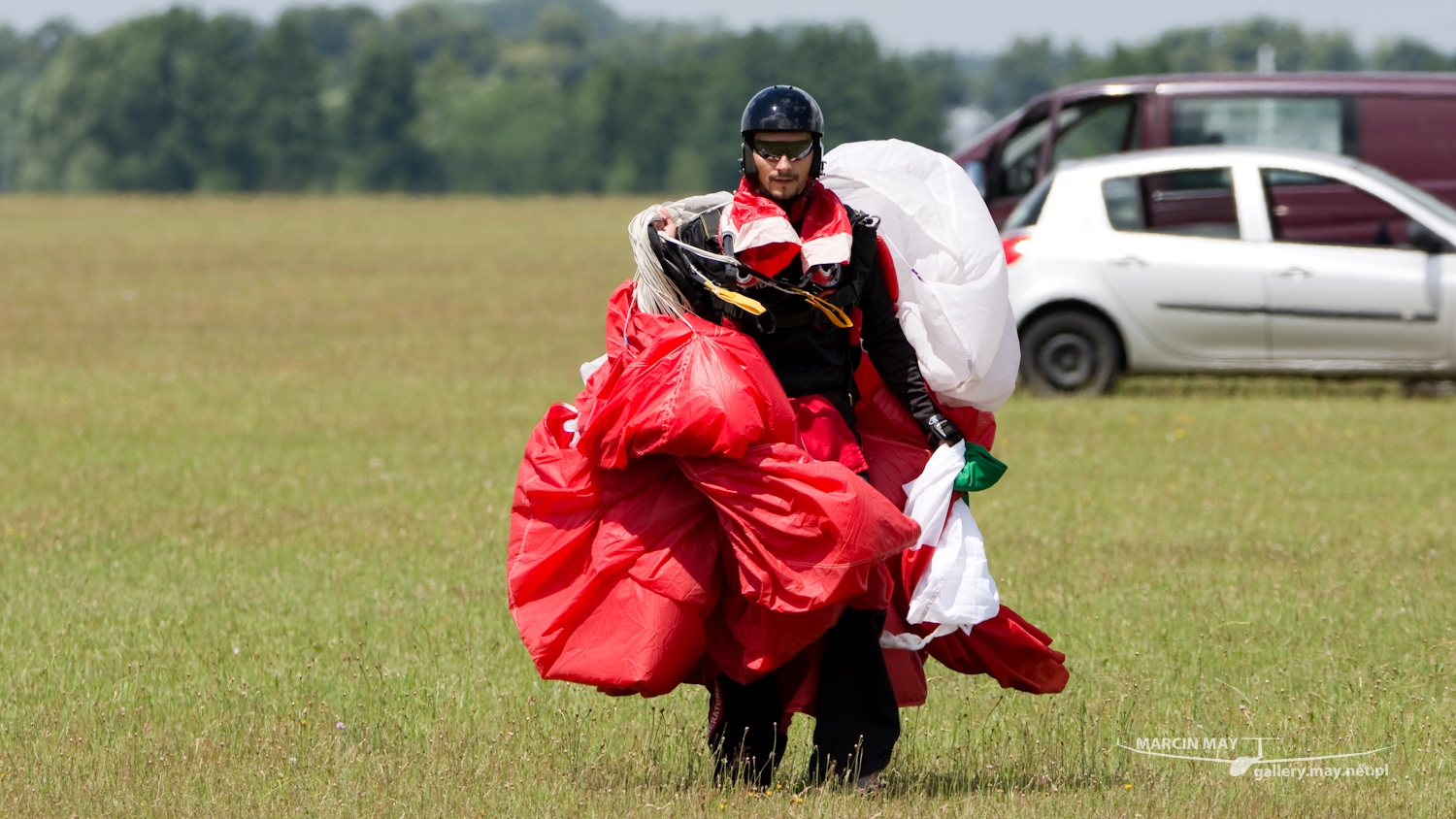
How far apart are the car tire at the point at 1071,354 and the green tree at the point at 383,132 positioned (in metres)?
93.1

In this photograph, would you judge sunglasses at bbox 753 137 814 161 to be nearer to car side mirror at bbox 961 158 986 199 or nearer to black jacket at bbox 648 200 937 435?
black jacket at bbox 648 200 937 435

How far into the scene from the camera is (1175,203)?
1358 centimetres

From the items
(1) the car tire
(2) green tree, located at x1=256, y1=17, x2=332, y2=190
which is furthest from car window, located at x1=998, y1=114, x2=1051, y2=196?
(2) green tree, located at x1=256, y1=17, x2=332, y2=190

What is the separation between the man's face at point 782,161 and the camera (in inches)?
172

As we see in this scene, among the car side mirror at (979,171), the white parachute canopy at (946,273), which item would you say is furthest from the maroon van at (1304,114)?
the white parachute canopy at (946,273)

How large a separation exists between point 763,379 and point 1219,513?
533cm

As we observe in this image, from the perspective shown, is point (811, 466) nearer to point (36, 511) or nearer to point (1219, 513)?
point (1219, 513)

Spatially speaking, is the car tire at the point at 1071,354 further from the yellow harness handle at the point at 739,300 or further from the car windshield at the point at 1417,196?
the yellow harness handle at the point at 739,300

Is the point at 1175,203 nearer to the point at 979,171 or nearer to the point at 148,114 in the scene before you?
the point at 979,171

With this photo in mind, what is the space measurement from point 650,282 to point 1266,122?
12395 mm

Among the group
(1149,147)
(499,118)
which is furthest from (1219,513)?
(499,118)

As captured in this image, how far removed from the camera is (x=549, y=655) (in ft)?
14.5

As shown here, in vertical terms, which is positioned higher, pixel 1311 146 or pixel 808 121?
pixel 808 121

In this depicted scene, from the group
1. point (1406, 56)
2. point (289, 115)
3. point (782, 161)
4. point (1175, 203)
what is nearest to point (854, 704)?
point (782, 161)
